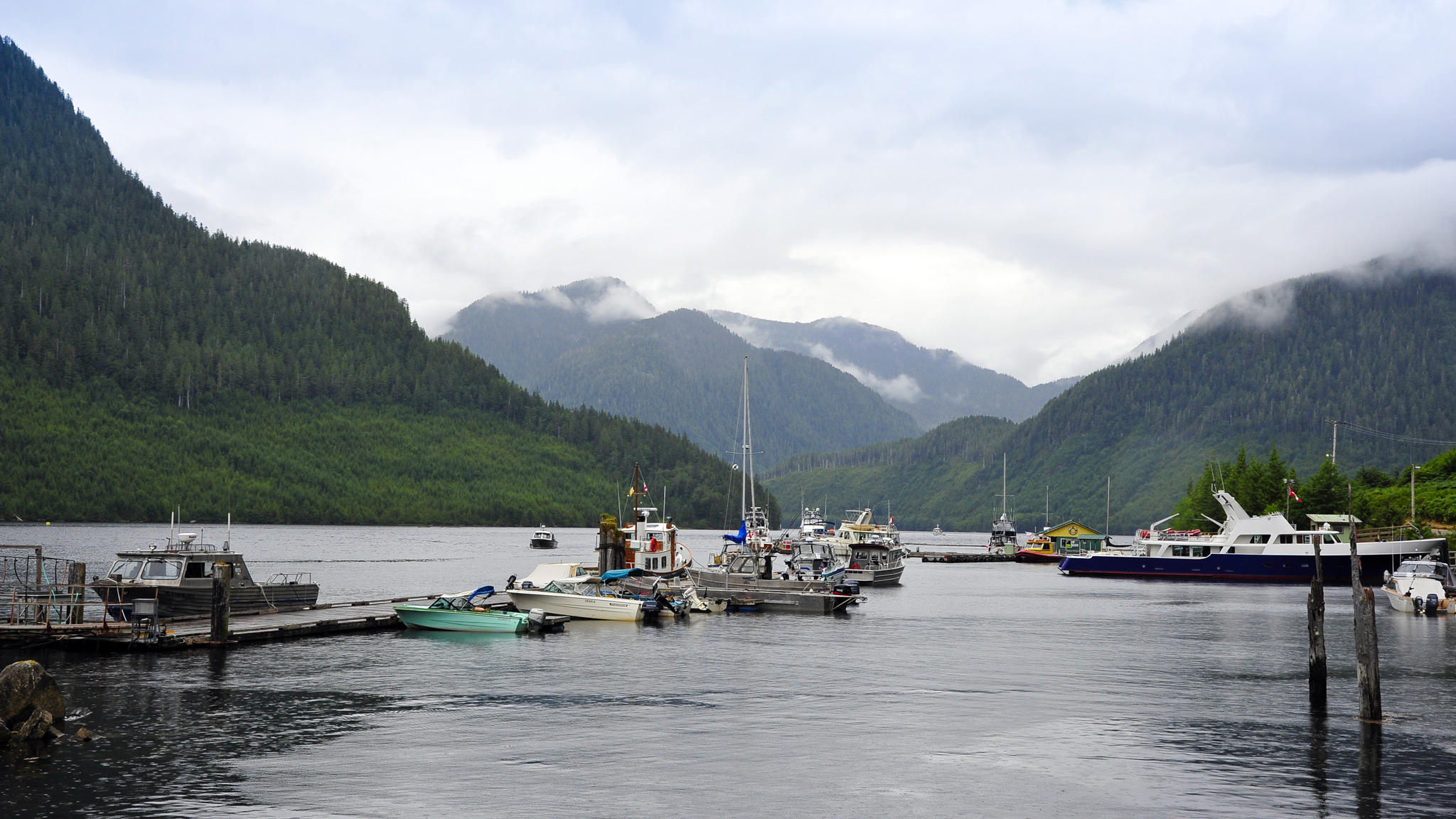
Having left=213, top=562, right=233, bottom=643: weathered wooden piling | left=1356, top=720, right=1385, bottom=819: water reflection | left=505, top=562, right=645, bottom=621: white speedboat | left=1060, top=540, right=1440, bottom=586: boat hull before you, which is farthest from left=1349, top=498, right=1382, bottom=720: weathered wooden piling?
left=1060, top=540, right=1440, bottom=586: boat hull

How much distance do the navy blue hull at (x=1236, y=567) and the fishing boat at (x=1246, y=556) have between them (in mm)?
76

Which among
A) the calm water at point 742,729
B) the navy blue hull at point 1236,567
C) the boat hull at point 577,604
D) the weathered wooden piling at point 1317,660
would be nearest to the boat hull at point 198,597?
the calm water at point 742,729

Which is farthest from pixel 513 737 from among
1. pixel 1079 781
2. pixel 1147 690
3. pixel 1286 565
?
pixel 1286 565

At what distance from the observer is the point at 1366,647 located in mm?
33875

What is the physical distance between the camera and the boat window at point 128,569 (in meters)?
56.0

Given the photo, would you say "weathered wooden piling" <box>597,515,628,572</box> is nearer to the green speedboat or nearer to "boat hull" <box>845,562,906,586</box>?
the green speedboat

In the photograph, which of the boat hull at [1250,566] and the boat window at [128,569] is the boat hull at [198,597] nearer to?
the boat window at [128,569]

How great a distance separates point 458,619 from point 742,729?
28563 millimetres

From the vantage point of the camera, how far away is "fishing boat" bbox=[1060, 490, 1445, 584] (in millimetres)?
120562

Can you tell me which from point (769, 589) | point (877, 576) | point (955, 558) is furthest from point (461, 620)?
point (955, 558)

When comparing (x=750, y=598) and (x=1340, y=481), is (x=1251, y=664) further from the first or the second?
(x=1340, y=481)

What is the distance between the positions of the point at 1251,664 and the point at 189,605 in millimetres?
49047

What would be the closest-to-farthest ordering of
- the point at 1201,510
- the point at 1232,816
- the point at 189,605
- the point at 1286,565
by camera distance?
1. the point at 1232,816
2. the point at 189,605
3. the point at 1286,565
4. the point at 1201,510

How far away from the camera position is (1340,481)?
164125 millimetres
